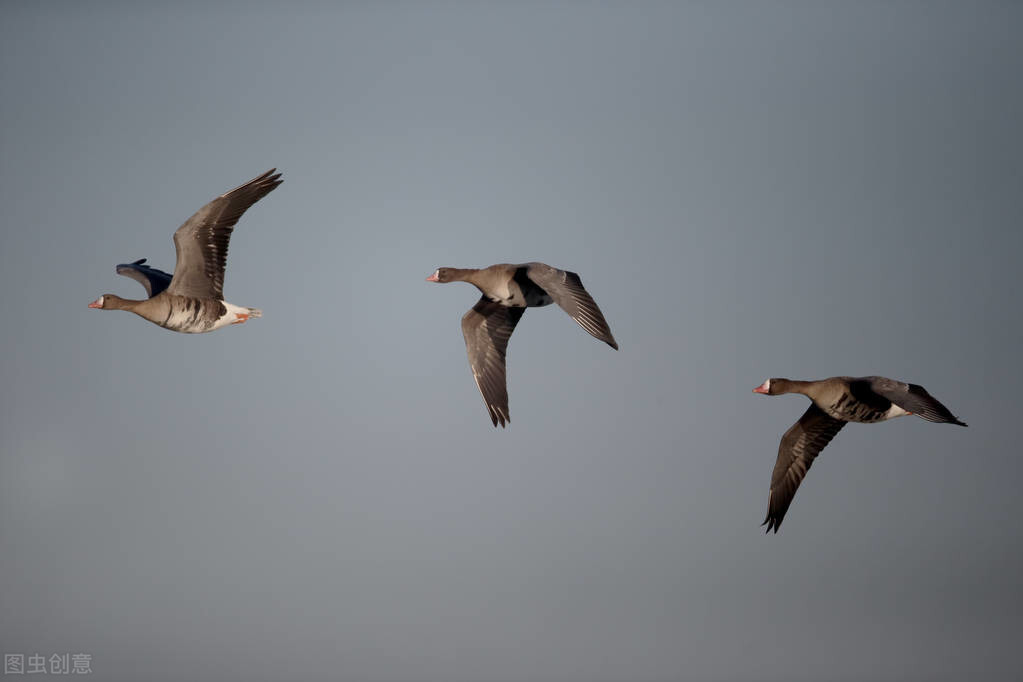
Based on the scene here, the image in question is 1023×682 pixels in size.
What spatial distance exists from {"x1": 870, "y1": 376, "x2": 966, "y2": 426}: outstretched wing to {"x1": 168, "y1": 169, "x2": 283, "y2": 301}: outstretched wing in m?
9.80

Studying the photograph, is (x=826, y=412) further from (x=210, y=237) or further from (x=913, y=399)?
(x=210, y=237)

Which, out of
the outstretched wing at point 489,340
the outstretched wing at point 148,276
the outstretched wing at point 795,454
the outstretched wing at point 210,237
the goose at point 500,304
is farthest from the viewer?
the outstretched wing at point 148,276

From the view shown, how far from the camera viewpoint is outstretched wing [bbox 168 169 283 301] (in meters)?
18.0

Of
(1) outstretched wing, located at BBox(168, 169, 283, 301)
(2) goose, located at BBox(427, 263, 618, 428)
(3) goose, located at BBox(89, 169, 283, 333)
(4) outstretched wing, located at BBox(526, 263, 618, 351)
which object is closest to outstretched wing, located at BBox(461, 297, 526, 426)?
(2) goose, located at BBox(427, 263, 618, 428)

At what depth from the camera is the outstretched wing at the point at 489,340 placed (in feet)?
65.0

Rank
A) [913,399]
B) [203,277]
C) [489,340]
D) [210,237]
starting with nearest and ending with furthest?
[913,399]
[210,237]
[203,277]
[489,340]

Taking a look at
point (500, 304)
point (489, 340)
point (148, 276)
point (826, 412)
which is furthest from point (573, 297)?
point (148, 276)

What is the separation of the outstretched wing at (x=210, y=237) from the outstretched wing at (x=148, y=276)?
7.16 feet

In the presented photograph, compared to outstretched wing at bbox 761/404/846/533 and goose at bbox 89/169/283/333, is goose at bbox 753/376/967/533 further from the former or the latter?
goose at bbox 89/169/283/333

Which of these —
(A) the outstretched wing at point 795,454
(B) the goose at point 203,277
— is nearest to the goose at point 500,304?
(B) the goose at point 203,277

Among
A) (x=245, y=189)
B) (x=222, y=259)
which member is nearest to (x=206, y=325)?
(x=222, y=259)

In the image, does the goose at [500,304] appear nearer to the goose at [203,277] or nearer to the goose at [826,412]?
the goose at [203,277]

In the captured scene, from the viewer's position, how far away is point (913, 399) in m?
16.4

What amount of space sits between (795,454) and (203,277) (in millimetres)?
10220
